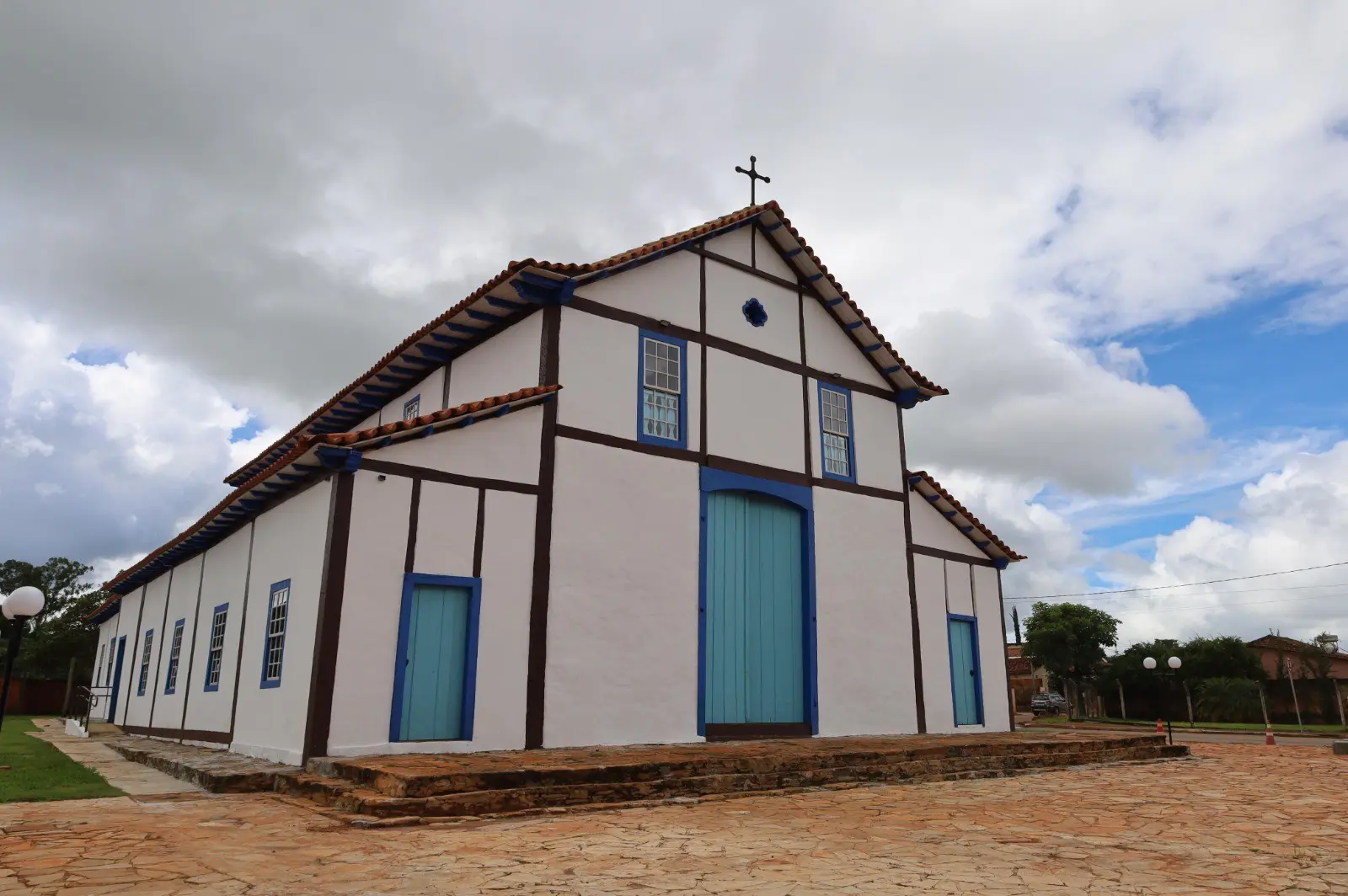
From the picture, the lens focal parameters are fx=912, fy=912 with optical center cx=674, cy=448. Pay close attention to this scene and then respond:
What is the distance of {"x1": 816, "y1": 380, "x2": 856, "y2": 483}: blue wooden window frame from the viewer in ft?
54.2

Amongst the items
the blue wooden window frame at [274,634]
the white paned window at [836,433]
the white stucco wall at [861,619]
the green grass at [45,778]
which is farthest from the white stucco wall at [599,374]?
the green grass at [45,778]

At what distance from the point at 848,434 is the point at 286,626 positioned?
398 inches

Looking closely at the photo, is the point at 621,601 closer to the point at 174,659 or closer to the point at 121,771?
the point at 121,771

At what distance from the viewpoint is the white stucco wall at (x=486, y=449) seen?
38.1 ft

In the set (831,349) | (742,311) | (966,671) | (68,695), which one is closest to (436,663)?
(742,311)

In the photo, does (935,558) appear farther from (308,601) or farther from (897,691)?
(308,601)

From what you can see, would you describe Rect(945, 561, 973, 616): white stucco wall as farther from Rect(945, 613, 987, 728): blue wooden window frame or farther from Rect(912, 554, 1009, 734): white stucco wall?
Rect(945, 613, 987, 728): blue wooden window frame

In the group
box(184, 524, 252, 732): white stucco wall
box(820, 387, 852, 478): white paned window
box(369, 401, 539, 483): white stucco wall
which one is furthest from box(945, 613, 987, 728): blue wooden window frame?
box(184, 524, 252, 732): white stucco wall

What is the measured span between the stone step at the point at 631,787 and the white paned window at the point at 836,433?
5758 millimetres

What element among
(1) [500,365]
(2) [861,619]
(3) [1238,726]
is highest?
(1) [500,365]

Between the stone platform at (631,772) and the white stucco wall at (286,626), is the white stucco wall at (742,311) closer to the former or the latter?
the stone platform at (631,772)

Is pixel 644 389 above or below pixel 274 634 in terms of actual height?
above

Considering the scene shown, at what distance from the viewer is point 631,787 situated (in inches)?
365

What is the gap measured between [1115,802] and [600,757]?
5596 millimetres
